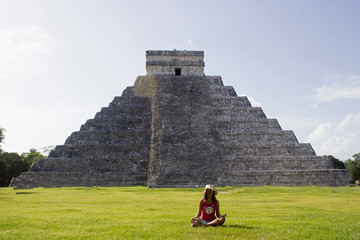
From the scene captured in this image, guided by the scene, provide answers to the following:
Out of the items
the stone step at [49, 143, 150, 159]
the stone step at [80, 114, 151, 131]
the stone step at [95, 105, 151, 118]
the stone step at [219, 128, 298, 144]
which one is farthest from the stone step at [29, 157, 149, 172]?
the stone step at [219, 128, 298, 144]

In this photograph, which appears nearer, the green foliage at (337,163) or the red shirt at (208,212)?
the red shirt at (208,212)

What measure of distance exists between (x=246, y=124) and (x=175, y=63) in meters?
8.32

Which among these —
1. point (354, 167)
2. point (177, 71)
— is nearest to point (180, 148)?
point (177, 71)

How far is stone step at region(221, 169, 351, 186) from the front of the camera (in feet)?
51.9

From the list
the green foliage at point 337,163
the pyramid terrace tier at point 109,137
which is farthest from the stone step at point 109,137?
the green foliage at point 337,163

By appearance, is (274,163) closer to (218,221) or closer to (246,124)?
(246,124)

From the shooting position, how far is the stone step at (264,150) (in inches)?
704

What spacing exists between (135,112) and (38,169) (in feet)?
22.6

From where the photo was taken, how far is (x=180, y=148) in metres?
17.0

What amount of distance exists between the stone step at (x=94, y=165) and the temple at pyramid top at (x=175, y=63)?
9762mm

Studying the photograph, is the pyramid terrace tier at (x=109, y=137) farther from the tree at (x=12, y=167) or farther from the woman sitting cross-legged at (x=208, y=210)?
the woman sitting cross-legged at (x=208, y=210)

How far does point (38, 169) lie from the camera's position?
1689 centimetres

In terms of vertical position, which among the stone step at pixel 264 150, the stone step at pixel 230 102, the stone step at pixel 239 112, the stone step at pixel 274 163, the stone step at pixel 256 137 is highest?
the stone step at pixel 230 102

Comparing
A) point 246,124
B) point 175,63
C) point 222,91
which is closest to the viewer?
point 246,124
